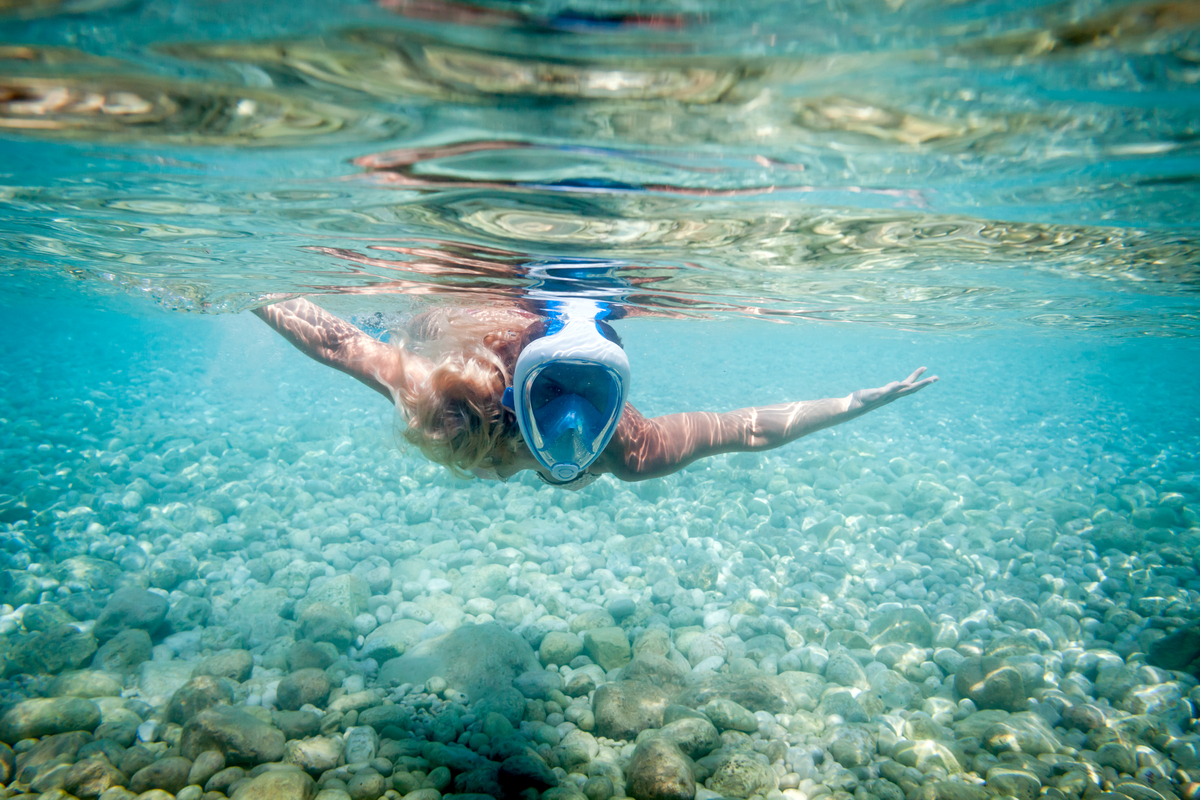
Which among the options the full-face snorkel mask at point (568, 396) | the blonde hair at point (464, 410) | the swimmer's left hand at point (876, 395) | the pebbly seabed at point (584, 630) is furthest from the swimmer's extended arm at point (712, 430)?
the pebbly seabed at point (584, 630)

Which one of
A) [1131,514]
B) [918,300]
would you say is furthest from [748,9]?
[1131,514]

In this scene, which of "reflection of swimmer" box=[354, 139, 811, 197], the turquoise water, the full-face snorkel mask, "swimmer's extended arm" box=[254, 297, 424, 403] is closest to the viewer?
the turquoise water

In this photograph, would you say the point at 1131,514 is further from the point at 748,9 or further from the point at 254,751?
the point at 254,751

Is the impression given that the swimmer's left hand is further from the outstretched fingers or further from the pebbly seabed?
the pebbly seabed

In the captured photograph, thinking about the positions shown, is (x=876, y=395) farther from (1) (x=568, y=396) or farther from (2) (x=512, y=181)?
(2) (x=512, y=181)

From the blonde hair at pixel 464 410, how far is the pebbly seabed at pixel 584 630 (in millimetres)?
1633

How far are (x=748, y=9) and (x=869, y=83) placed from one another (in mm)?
957

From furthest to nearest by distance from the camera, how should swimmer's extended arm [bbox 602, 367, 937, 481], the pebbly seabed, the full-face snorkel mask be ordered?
swimmer's extended arm [bbox 602, 367, 937, 481] < the pebbly seabed < the full-face snorkel mask

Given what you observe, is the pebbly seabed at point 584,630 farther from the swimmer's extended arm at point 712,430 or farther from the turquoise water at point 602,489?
the swimmer's extended arm at point 712,430

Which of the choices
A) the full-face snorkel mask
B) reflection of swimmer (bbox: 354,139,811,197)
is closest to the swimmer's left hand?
reflection of swimmer (bbox: 354,139,811,197)

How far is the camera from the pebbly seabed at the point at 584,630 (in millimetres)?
3857

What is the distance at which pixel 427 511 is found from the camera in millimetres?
9078

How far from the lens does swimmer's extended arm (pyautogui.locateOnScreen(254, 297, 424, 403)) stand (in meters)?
4.29

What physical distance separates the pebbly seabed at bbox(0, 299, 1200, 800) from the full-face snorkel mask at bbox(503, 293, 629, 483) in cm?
226
